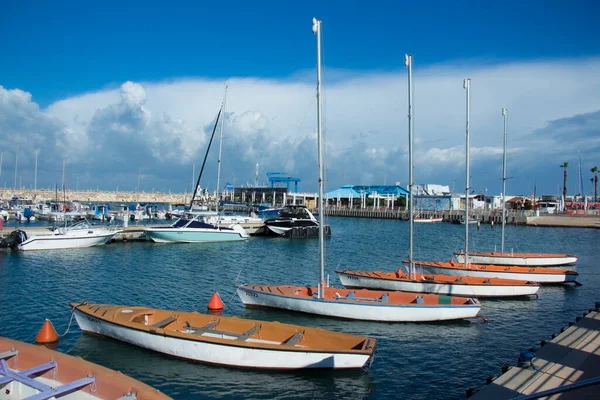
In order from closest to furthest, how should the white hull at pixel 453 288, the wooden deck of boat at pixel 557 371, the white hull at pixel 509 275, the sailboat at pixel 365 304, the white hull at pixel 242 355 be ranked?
the wooden deck of boat at pixel 557 371 < the white hull at pixel 242 355 < the sailboat at pixel 365 304 < the white hull at pixel 453 288 < the white hull at pixel 509 275

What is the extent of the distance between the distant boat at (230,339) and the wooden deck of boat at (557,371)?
3.94 m

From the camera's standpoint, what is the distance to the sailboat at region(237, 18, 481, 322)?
62.8 feet

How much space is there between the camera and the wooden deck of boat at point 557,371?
396 inches

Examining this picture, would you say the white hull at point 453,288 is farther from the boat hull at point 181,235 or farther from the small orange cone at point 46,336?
the boat hull at point 181,235

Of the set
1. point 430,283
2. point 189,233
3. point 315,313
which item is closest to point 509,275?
point 430,283

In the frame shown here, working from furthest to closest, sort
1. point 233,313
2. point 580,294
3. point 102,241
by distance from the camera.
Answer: point 102,241
point 580,294
point 233,313

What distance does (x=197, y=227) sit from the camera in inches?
1946

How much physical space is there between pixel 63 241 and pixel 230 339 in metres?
32.1

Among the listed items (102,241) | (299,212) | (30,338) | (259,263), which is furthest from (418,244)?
(30,338)

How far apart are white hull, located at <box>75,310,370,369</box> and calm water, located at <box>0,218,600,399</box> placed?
0.29 meters

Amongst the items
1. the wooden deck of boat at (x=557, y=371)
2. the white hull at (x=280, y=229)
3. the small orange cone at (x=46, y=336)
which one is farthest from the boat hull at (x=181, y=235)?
the wooden deck of boat at (x=557, y=371)

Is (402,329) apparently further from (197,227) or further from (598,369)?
(197,227)

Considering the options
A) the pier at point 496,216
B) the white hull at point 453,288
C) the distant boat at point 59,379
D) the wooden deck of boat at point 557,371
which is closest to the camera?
the distant boat at point 59,379

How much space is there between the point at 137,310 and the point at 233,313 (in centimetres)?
542
